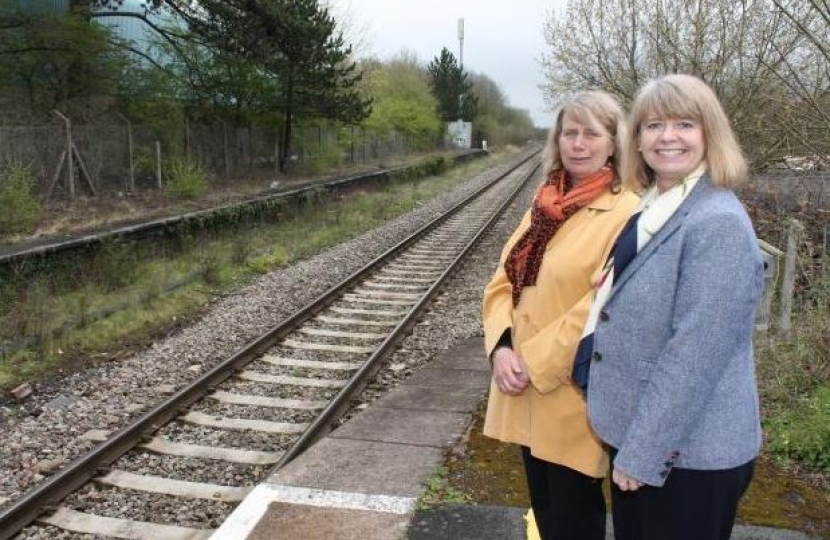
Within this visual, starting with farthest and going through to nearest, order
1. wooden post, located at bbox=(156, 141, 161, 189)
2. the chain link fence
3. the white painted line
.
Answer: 1. wooden post, located at bbox=(156, 141, 161, 189)
2. the chain link fence
3. the white painted line

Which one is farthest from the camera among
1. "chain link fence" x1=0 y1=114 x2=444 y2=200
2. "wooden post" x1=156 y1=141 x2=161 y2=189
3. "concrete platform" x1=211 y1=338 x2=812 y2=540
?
"wooden post" x1=156 y1=141 x2=161 y2=189

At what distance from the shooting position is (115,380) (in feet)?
23.2

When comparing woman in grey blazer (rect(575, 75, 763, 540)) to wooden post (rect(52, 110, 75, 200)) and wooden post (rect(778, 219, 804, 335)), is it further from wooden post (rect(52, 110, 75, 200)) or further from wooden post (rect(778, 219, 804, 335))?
wooden post (rect(52, 110, 75, 200))

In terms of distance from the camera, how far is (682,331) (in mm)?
1918

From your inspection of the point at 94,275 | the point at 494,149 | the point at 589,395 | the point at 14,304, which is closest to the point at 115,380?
the point at 14,304

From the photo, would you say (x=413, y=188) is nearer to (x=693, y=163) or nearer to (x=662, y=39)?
(x=662, y=39)

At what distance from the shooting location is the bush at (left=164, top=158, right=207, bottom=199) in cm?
1967

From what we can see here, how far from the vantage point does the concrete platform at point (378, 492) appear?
381 cm

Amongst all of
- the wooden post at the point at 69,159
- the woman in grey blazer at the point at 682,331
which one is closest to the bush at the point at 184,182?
the wooden post at the point at 69,159

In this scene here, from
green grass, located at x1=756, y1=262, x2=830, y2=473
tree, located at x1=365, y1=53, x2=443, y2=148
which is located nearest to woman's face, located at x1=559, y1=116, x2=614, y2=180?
green grass, located at x1=756, y1=262, x2=830, y2=473

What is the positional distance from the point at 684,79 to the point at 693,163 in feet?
0.77

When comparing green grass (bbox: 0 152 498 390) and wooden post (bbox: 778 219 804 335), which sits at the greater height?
wooden post (bbox: 778 219 804 335)

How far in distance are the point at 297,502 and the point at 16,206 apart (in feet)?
38.7

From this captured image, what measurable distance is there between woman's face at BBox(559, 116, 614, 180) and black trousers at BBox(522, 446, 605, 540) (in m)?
1.00
